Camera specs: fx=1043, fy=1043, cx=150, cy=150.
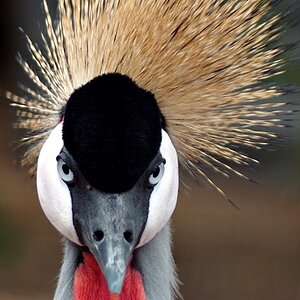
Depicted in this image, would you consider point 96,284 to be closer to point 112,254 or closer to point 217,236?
point 112,254

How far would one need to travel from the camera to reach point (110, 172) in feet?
5.81

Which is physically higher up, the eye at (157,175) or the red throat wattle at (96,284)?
the eye at (157,175)

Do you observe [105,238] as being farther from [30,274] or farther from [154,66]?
[30,274]

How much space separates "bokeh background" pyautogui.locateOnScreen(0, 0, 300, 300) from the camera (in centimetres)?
402

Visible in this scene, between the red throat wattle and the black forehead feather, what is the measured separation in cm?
21

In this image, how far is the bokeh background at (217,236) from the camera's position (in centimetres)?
402

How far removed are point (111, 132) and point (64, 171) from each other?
0.43 feet

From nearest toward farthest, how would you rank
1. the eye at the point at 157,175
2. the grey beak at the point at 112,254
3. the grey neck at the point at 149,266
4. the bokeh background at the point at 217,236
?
1. the grey beak at the point at 112,254
2. the eye at the point at 157,175
3. the grey neck at the point at 149,266
4. the bokeh background at the point at 217,236

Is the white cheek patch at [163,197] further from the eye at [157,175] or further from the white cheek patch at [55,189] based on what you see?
the white cheek patch at [55,189]

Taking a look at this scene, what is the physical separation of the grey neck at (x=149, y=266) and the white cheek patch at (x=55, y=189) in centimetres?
9

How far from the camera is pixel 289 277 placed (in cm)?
405

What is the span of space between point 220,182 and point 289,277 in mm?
479

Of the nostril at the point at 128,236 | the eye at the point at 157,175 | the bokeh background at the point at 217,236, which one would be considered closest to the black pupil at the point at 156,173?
the eye at the point at 157,175

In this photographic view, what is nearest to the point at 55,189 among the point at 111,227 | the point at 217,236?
the point at 111,227
